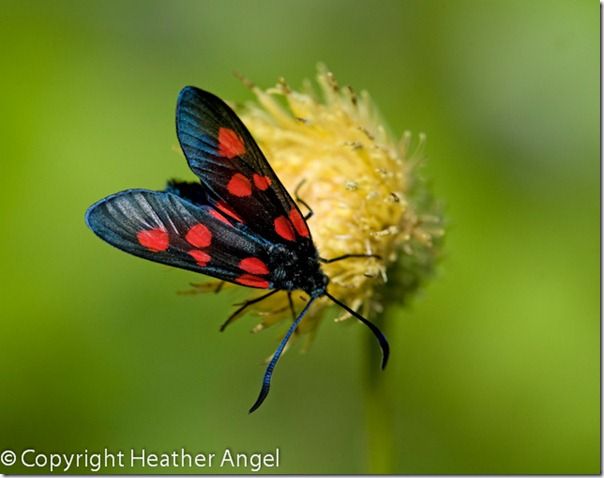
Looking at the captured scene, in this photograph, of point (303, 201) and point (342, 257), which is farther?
point (303, 201)

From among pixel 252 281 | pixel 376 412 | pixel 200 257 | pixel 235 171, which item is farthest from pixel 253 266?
pixel 376 412

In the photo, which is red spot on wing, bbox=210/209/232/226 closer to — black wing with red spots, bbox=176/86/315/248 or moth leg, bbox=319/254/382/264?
black wing with red spots, bbox=176/86/315/248

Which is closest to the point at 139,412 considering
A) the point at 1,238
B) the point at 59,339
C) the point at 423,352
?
the point at 59,339

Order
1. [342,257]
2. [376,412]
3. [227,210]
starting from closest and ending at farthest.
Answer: [227,210], [342,257], [376,412]

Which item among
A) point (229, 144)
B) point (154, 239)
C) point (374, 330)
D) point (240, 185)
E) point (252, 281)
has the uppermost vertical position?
point (229, 144)

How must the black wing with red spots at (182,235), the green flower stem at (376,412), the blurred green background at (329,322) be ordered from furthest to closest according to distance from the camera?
the blurred green background at (329,322) → the green flower stem at (376,412) → the black wing with red spots at (182,235)

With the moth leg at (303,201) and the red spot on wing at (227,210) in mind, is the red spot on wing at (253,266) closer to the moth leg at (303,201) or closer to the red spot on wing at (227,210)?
the red spot on wing at (227,210)

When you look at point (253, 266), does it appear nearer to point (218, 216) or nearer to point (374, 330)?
point (218, 216)

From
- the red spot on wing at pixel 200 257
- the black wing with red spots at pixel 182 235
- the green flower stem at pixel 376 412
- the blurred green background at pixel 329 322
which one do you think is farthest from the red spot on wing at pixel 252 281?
the blurred green background at pixel 329 322
